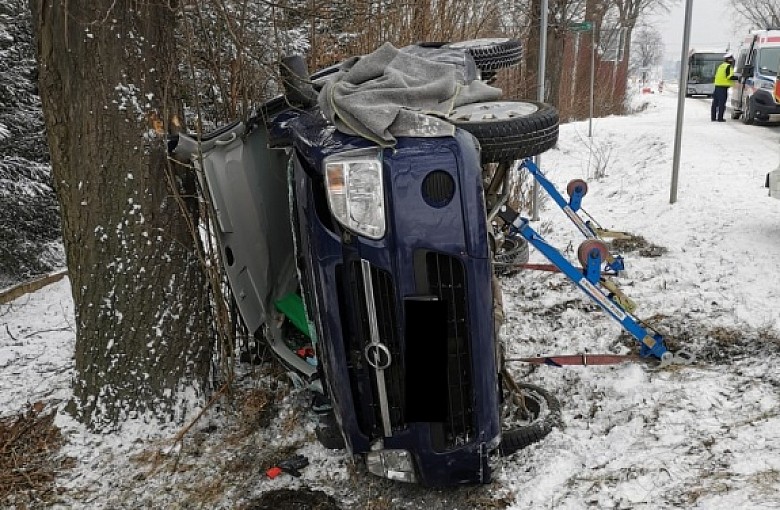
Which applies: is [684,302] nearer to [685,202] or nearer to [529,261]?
[529,261]

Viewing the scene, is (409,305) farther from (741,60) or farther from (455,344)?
(741,60)

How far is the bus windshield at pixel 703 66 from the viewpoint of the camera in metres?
33.3

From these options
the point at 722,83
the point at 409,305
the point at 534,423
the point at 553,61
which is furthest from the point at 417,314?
the point at 722,83

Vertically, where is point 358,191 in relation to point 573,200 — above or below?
above

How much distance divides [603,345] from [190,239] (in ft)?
8.92

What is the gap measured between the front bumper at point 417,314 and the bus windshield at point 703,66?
35.8 metres

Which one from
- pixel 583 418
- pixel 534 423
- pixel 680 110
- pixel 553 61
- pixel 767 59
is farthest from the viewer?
pixel 767 59

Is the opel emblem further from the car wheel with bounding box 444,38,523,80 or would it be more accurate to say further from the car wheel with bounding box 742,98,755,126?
the car wheel with bounding box 742,98,755,126

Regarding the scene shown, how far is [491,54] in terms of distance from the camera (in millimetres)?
4664

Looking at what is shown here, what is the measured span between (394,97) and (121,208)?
163 cm

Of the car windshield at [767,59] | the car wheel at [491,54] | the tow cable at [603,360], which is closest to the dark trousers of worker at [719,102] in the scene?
the car windshield at [767,59]

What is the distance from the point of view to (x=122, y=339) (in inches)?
135

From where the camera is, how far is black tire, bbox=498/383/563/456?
302 centimetres

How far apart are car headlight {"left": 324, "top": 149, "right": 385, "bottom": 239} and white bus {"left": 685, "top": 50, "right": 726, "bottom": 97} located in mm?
35341
